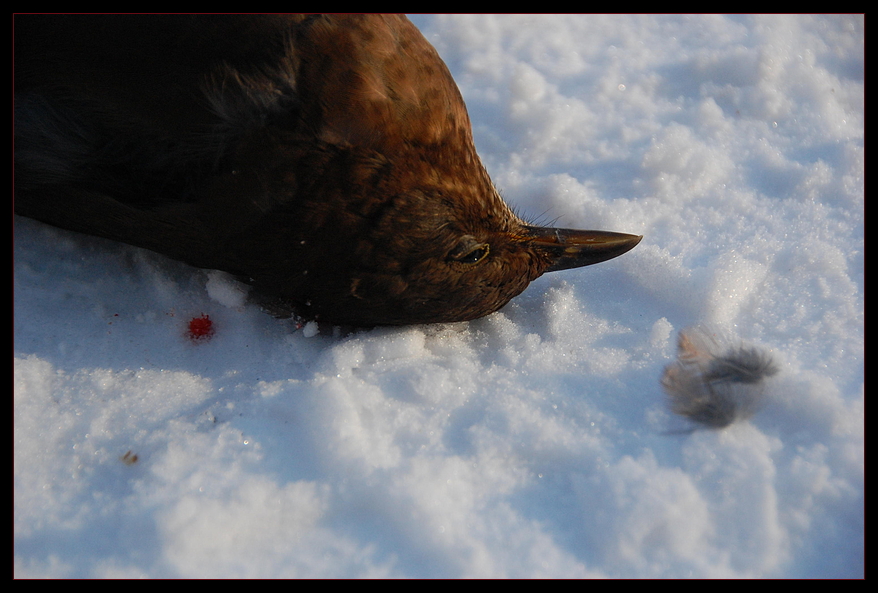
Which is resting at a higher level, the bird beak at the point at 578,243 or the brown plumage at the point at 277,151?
the bird beak at the point at 578,243

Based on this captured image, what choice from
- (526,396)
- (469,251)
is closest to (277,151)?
(469,251)

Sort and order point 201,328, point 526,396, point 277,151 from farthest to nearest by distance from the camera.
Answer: point 201,328
point 526,396
point 277,151

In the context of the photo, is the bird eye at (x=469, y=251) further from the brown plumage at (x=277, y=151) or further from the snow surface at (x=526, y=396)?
the snow surface at (x=526, y=396)

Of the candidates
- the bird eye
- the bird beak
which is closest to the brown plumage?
the bird eye

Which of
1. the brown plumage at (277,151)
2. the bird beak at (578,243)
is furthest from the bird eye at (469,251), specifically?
the bird beak at (578,243)

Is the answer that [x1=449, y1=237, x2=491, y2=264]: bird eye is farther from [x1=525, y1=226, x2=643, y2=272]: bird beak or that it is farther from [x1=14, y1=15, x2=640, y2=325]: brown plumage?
[x1=525, y1=226, x2=643, y2=272]: bird beak

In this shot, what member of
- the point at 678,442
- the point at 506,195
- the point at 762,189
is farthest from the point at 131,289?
the point at 762,189

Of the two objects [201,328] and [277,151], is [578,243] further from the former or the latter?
[201,328]
